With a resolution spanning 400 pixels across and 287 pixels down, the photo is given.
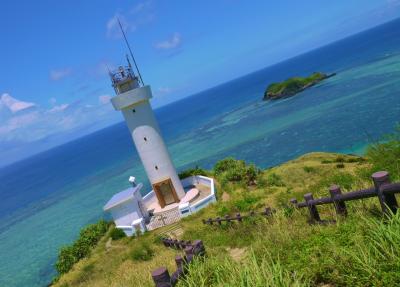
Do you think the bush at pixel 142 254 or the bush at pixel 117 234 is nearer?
the bush at pixel 142 254

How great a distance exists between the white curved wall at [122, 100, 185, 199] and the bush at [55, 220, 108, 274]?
5.16m

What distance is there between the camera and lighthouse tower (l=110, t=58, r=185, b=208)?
23.8 meters

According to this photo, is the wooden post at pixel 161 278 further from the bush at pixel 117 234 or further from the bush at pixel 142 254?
the bush at pixel 117 234

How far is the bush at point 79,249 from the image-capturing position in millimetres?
22641

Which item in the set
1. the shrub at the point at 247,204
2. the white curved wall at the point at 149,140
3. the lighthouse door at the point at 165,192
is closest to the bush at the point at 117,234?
the lighthouse door at the point at 165,192

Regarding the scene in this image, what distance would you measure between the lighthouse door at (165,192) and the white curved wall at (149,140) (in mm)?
297

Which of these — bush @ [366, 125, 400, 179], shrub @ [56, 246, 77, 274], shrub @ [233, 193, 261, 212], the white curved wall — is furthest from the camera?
the white curved wall

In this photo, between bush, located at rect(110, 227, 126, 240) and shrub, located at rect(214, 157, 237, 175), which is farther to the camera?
shrub, located at rect(214, 157, 237, 175)

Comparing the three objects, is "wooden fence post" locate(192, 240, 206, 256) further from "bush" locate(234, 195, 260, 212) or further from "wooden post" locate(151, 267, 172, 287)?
"bush" locate(234, 195, 260, 212)

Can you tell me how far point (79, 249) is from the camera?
2345 cm

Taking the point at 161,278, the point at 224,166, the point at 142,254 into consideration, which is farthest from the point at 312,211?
the point at 224,166

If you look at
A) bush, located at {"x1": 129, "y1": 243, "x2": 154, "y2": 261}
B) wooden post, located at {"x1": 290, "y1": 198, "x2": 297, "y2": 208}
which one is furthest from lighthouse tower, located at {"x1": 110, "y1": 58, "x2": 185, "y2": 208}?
wooden post, located at {"x1": 290, "y1": 198, "x2": 297, "y2": 208}

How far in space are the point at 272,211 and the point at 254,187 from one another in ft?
53.3

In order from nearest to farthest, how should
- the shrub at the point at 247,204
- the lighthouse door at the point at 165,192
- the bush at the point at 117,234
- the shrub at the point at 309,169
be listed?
the shrub at the point at 247,204
the bush at the point at 117,234
the lighthouse door at the point at 165,192
the shrub at the point at 309,169
